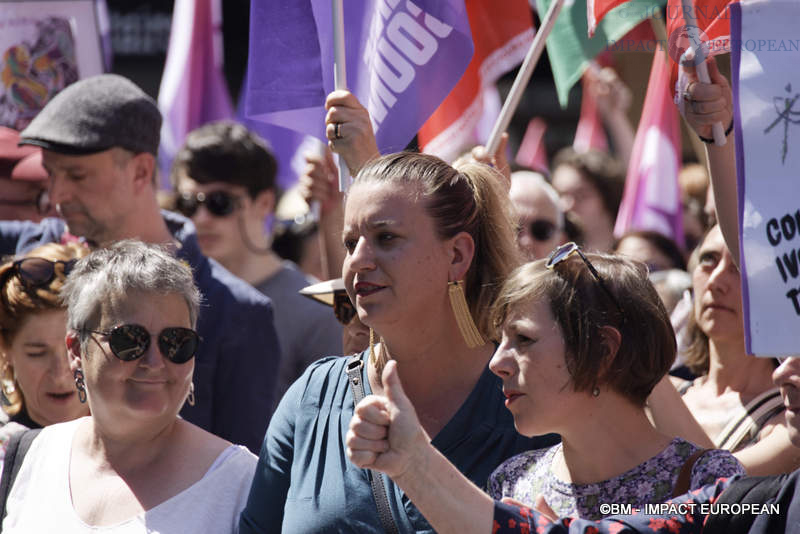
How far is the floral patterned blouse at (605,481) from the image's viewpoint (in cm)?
247

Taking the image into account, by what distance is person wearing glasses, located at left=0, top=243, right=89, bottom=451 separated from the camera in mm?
3564

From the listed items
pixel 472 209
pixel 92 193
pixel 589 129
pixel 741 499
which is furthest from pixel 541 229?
pixel 589 129

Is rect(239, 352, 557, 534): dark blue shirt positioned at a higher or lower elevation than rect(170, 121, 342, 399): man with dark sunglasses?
higher

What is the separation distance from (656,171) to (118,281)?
4066mm

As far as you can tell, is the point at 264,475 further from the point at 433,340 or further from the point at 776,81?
the point at 776,81

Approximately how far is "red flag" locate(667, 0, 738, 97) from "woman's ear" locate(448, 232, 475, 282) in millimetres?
623

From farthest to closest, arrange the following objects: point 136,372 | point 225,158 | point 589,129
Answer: point 589,129 → point 225,158 → point 136,372

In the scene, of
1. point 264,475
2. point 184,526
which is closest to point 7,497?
point 184,526

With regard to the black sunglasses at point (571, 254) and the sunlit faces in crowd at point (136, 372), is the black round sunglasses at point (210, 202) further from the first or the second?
the black sunglasses at point (571, 254)

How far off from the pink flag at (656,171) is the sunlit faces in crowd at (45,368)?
368 centimetres

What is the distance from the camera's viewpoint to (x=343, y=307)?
3486 mm

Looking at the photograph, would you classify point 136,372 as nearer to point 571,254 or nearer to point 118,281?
point 118,281

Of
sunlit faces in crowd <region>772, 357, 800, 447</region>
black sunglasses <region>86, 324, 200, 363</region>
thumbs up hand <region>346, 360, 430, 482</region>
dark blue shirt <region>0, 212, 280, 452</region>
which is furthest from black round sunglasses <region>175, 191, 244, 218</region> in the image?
thumbs up hand <region>346, 360, 430, 482</region>

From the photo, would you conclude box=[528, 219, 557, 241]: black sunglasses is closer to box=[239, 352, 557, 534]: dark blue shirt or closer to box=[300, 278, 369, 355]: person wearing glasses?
box=[300, 278, 369, 355]: person wearing glasses
